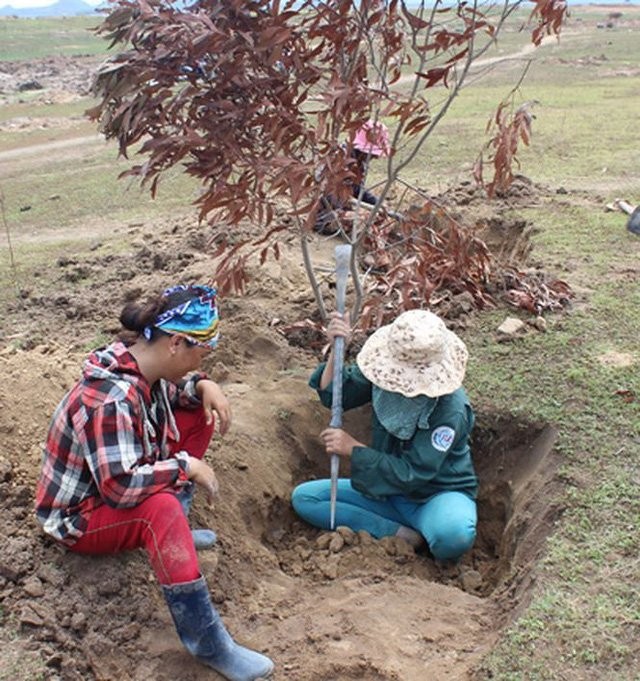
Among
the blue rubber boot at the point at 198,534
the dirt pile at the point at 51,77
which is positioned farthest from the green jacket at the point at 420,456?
the dirt pile at the point at 51,77

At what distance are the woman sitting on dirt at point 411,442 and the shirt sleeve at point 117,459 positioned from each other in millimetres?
1152

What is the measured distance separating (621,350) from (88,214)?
276 inches

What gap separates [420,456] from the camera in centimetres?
382

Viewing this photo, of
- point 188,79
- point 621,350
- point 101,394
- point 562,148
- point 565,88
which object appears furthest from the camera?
point 565,88

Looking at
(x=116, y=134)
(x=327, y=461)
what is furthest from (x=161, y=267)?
(x=116, y=134)

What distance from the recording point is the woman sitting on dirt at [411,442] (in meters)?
3.70

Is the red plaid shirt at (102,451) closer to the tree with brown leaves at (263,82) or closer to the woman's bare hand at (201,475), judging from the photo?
the woman's bare hand at (201,475)

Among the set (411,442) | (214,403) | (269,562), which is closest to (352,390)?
(411,442)

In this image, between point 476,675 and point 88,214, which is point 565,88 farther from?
point 476,675

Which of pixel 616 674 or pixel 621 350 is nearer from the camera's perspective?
pixel 616 674

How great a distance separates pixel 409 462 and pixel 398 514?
41 cm

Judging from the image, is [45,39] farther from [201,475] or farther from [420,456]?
[201,475]

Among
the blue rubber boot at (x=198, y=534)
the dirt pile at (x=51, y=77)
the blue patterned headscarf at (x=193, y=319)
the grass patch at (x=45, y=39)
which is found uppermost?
the blue patterned headscarf at (x=193, y=319)

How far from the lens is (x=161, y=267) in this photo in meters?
7.18
